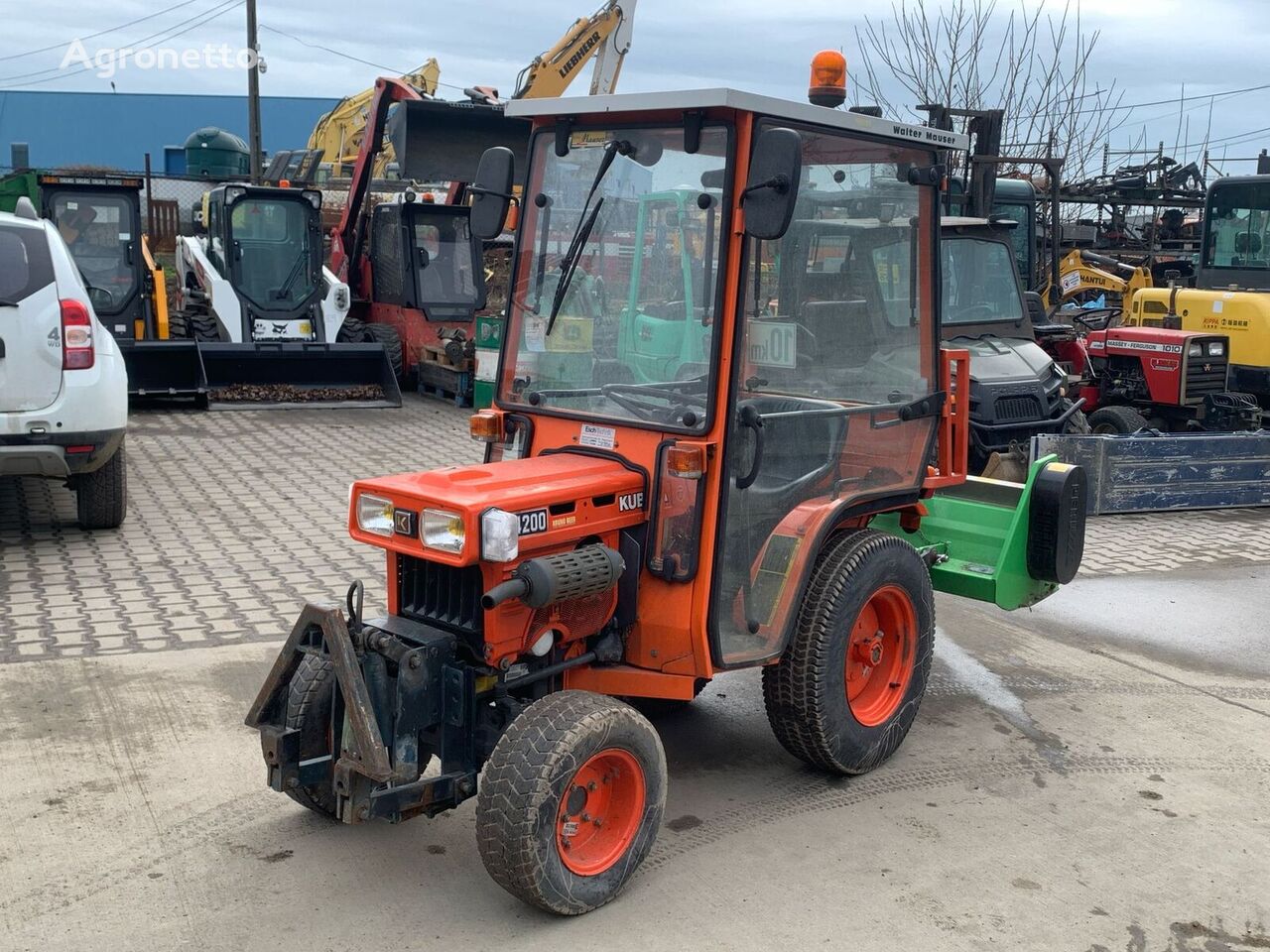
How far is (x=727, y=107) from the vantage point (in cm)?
391

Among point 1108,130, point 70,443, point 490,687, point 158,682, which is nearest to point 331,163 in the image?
point 1108,130

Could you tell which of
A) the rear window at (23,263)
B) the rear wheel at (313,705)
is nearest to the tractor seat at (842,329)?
the rear wheel at (313,705)

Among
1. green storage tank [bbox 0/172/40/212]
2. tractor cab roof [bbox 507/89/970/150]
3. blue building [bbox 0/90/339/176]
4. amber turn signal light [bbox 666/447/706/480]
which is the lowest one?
amber turn signal light [bbox 666/447/706/480]

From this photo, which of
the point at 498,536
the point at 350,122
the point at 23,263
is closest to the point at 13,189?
the point at 350,122

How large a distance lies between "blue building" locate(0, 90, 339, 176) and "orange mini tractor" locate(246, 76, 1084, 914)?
143 feet

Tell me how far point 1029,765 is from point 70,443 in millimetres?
5172

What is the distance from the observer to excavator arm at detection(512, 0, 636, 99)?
16172 millimetres

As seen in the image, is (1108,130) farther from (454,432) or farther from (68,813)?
(68,813)

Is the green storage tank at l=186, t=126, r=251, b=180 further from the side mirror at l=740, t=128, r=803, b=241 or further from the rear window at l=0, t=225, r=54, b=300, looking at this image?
the side mirror at l=740, t=128, r=803, b=241

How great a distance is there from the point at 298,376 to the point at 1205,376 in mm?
8633

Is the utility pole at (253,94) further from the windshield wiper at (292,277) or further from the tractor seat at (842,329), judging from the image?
the tractor seat at (842,329)

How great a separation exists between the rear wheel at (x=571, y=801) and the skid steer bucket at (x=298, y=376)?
33.0 feet

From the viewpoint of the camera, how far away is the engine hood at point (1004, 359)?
31.3 ft

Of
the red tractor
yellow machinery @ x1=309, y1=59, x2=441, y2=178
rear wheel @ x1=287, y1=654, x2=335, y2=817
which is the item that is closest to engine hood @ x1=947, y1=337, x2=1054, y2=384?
the red tractor
